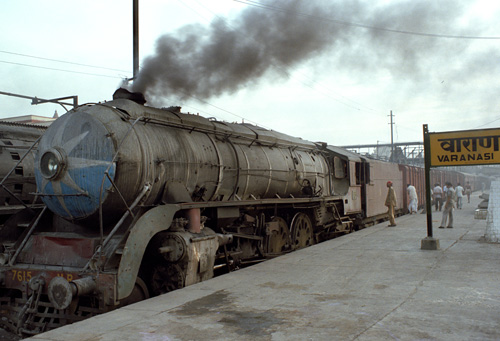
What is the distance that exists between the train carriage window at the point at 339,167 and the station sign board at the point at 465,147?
13.3ft

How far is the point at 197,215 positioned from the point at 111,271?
163 centimetres

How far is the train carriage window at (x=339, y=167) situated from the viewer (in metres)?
13.0

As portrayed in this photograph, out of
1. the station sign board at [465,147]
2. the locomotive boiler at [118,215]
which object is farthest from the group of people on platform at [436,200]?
the locomotive boiler at [118,215]

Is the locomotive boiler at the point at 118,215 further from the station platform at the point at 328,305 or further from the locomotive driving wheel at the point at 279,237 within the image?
the locomotive driving wheel at the point at 279,237

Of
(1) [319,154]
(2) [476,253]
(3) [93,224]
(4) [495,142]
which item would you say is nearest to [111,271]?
(3) [93,224]

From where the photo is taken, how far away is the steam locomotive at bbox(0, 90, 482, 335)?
510 cm

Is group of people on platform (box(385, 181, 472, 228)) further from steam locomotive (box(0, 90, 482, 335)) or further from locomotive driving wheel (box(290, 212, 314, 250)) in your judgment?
steam locomotive (box(0, 90, 482, 335))

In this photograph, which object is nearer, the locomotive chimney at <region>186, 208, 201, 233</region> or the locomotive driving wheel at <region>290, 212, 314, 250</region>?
the locomotive chimney at <region>186, 208, 201, 233</region>

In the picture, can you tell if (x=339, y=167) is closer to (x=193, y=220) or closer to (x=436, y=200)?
(x=193, y=220)

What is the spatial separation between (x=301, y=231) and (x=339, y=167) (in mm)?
3335

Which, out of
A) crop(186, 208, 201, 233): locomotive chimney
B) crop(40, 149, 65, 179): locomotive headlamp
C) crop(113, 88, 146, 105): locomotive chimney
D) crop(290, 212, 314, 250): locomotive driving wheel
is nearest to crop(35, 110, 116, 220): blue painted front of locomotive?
crop(40, 149, 65, 179): locomotive headlamp

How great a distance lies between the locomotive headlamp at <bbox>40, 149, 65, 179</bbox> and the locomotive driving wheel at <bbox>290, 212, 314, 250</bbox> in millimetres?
5654

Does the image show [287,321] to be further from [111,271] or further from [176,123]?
[176,123]

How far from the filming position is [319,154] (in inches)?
492
